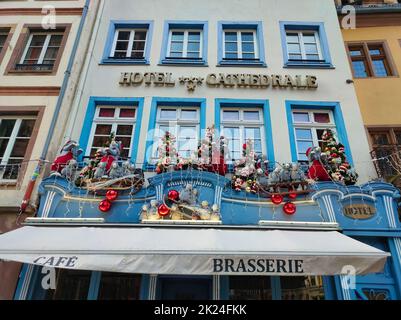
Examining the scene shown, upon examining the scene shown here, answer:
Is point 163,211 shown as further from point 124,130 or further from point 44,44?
point 44,44

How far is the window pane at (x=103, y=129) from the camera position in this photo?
8.21m

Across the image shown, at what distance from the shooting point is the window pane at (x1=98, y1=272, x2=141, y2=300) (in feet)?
20.1

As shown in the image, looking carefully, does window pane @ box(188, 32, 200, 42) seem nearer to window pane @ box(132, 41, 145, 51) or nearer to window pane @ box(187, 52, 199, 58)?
window pane @ box(187, 52, 199, 58)

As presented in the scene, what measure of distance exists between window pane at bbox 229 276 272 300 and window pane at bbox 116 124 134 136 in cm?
448

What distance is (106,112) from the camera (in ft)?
28.0

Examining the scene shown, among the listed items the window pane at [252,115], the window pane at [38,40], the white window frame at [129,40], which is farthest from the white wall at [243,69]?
the window pane at [38,40]

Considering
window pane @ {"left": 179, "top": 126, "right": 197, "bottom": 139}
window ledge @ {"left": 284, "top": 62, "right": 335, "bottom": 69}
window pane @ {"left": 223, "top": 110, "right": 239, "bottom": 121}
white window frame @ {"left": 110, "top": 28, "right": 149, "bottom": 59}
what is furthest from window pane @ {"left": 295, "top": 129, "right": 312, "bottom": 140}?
white window frame @ {"left": 110, "top": 28, "right": 149, "bottom": 59}

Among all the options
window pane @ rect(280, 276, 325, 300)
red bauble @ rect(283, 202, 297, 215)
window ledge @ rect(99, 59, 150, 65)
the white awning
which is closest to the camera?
the white awning

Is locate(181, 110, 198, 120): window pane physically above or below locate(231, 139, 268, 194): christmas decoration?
above

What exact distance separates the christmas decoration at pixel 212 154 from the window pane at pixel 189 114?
3.92 feet

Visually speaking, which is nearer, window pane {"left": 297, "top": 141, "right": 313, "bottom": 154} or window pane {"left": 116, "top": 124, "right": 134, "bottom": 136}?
window pane {"left": 297, "top": 141, "right": 313, "bottom": 154}

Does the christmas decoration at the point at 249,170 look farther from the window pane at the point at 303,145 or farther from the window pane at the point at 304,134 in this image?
the window pane at the point at 304,134

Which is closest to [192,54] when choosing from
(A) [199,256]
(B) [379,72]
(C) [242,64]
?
(C) [242,64]

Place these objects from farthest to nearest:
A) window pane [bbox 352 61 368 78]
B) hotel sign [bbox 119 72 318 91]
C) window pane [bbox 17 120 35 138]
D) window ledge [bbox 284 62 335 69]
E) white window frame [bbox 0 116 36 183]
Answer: window pane [bbox 352 61 368 78] < window ledge [bbox 284 62 335 69] < hotel sign [bbox 119 72 318 91] < window pane [bbox 17 120 35 138] < white window frame [bbox 0 116 36 183]
